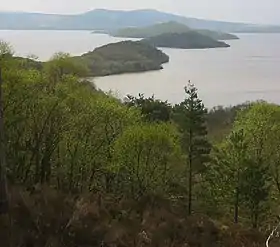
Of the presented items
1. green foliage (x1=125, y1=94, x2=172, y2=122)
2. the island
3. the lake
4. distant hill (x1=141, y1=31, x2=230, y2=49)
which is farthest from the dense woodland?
distant hill (x1=141, y1=31, x2=230, y2=49)

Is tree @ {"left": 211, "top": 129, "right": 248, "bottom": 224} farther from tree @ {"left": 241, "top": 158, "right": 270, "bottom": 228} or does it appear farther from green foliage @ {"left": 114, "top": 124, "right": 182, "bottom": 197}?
green foliage @ {"left": 114, "top": 124, "right": 182, "bottom": 197}

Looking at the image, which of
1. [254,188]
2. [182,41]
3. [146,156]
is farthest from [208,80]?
[182,41]

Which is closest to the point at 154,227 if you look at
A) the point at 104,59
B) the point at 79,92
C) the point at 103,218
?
the point at 103,218

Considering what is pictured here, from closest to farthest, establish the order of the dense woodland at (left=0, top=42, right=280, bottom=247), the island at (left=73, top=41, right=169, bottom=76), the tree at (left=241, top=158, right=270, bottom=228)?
the dense woodland at (left=0, top=42, right=280, bottom=247) < the tree at (left=241, top=158, right=270, bottom=228) < the island at (left=73, top=41, right=169, bottom=76)

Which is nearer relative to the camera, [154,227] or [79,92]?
[154,227]

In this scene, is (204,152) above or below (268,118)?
below

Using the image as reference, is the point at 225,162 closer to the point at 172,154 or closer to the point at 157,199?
the point at 172,154
